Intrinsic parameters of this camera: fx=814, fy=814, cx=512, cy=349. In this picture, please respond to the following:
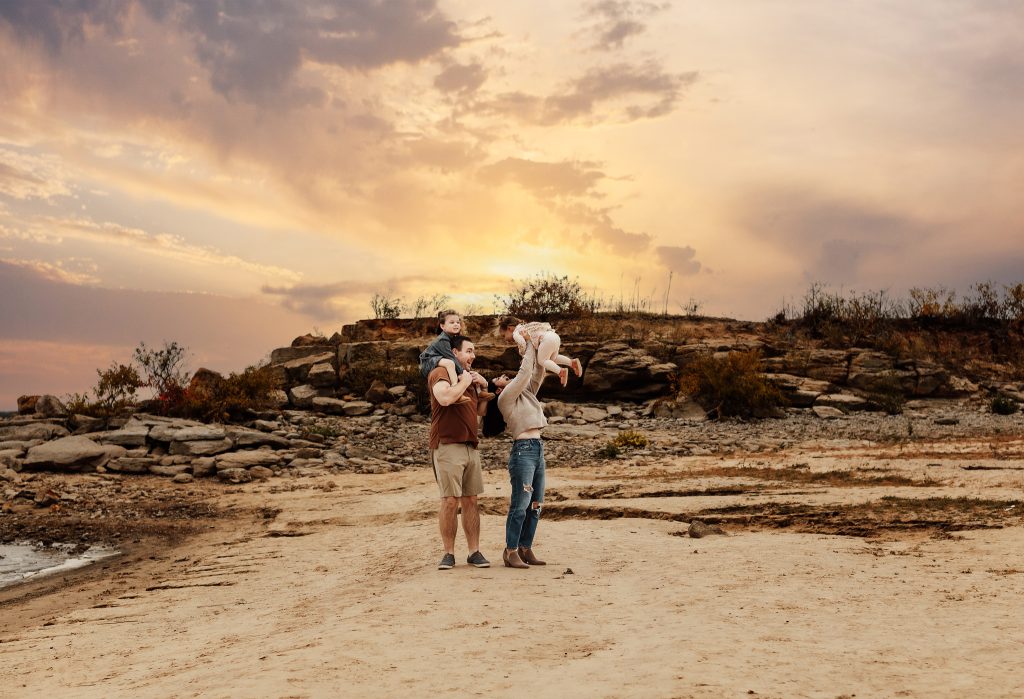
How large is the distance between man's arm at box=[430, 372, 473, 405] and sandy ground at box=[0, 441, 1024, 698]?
1491mm

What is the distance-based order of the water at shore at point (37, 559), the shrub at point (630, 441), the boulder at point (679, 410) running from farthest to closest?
Result: 1. the boulder at point (679, 410)
2. the shrub at point (630, 441)
3. the water at shore at point (37, 559)

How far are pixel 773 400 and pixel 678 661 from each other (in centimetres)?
2145

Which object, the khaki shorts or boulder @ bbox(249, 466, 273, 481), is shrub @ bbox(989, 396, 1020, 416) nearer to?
boulder @ bbox(249, 466, 273, 481)

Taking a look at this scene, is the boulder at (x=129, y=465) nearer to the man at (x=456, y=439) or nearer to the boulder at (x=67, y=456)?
the boulder at (x=67, y=456)

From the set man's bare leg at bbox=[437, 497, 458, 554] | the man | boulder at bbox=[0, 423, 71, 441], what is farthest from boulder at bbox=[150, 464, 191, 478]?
the man

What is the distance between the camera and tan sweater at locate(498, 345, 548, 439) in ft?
22.5

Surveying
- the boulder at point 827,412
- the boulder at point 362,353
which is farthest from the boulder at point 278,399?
the boulder at point 827,412

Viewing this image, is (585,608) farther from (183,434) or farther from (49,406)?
(49,406)

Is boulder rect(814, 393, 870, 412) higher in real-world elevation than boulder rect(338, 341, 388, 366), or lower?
lower

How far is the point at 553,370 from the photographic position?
6.87 m

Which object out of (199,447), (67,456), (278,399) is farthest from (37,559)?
(278,399)

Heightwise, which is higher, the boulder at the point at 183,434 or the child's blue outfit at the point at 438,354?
the child's blue outfit at the point at 438,354

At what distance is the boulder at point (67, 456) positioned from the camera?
1634cm

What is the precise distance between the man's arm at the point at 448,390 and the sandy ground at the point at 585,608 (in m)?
1.49
